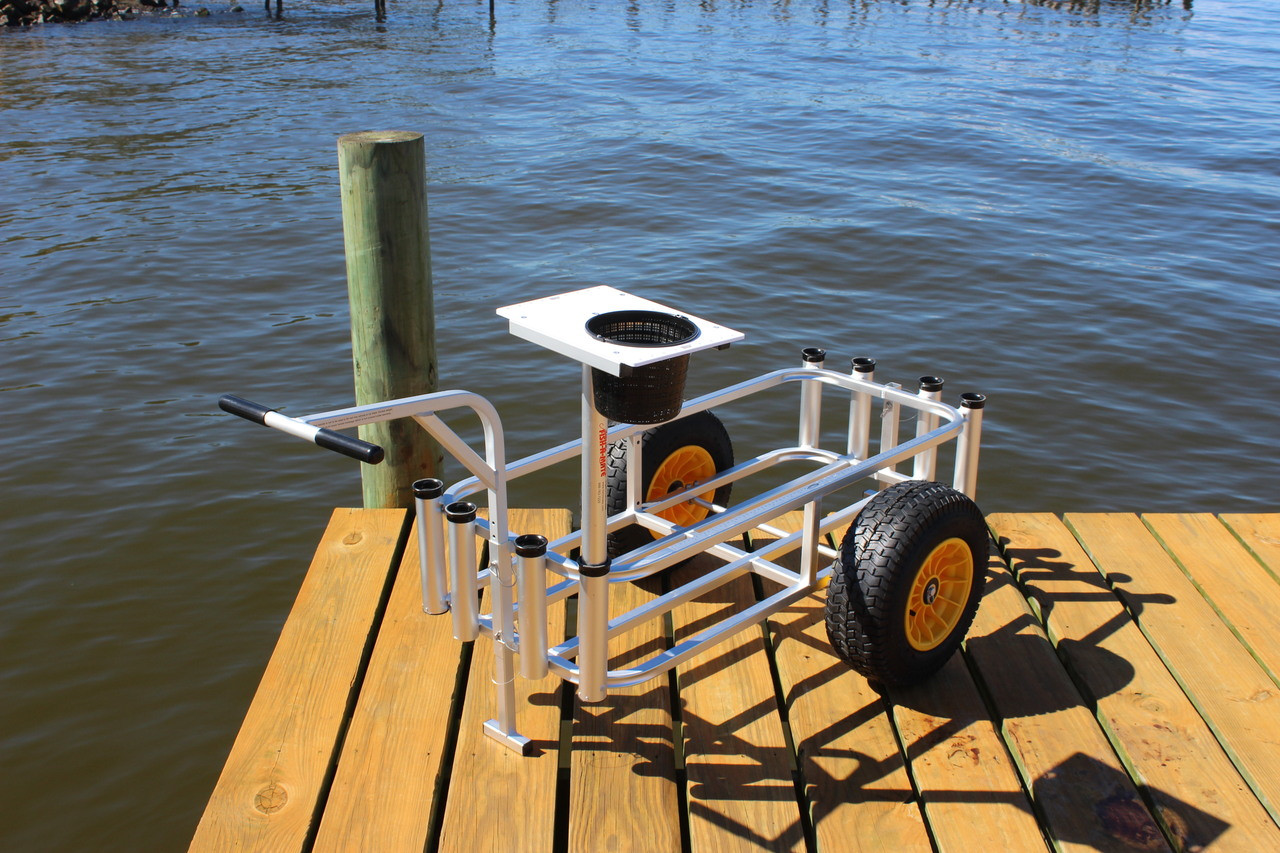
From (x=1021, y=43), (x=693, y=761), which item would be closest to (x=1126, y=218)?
(x=693, y=761)

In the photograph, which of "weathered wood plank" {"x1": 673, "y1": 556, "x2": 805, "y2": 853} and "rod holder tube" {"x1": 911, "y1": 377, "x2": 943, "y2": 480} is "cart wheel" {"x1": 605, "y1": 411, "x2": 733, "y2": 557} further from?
"rod holder tube" {"x1": 911, "y1": 377, "x2": 943, "y2": 480}

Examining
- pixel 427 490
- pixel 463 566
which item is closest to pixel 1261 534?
pixel 463 566

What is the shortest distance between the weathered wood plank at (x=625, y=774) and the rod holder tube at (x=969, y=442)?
4.87 feet

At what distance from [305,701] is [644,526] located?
4.82 ft

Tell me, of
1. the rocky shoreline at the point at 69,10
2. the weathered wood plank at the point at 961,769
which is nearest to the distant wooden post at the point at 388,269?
the weathered wood plank at the point at 961,769

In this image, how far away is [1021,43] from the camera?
30.1 metres

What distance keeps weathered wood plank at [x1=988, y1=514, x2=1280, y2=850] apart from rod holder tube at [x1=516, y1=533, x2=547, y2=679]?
6.36ft

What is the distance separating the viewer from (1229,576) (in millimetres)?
4684


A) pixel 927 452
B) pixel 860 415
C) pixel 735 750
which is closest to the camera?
pixel 735 750

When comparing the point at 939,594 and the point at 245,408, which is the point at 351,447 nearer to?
the point at 245,408

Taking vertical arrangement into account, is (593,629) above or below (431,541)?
below

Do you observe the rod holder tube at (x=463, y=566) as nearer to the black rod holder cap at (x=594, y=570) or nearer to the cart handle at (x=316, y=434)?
the black rod holder cap at (x=594, y=570)

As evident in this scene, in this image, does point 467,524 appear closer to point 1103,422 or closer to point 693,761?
point 693,761

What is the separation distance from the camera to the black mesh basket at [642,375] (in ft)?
9.87
